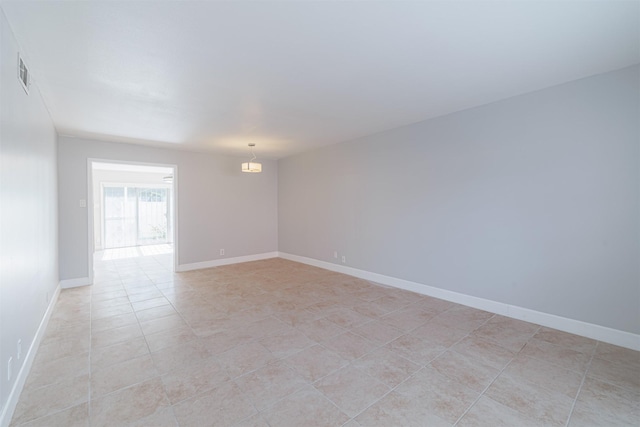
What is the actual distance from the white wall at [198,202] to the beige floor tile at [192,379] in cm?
391

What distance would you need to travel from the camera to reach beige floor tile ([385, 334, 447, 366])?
2.52 metres

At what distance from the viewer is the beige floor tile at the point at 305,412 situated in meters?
1.78

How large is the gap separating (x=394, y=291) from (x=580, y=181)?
265 cm

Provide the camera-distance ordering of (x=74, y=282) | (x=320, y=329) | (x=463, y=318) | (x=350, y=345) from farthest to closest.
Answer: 1. (x=74, y=282)
2. (x=463, y=318)
3. (x=320, y=329)
4. (x=350, y=345)

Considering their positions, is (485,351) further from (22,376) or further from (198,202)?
(198,202)

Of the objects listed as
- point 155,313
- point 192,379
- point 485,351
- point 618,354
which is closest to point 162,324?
point 155,313

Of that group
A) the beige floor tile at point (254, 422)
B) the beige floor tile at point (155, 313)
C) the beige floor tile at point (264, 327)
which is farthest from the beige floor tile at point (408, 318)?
the beige floor tile at point (155, 313)

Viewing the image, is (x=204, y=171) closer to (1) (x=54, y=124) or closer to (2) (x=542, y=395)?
(1) (x=54, y=124)

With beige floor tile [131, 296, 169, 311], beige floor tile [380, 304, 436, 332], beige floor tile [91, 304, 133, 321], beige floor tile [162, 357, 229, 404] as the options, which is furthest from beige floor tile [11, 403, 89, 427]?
beige floor tile [380, 304, 436, 332]

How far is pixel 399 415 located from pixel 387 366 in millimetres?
561

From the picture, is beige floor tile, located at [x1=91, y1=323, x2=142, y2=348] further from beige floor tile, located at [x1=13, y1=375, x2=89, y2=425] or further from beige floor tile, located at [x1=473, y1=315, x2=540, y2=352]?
beige floor tile, located at [x1=473, y1=315, x2=540, y2=352]

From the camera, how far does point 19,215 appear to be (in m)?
2.14

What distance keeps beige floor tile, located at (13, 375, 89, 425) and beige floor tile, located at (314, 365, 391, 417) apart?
1751mm

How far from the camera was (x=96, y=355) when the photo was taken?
2.59 m
